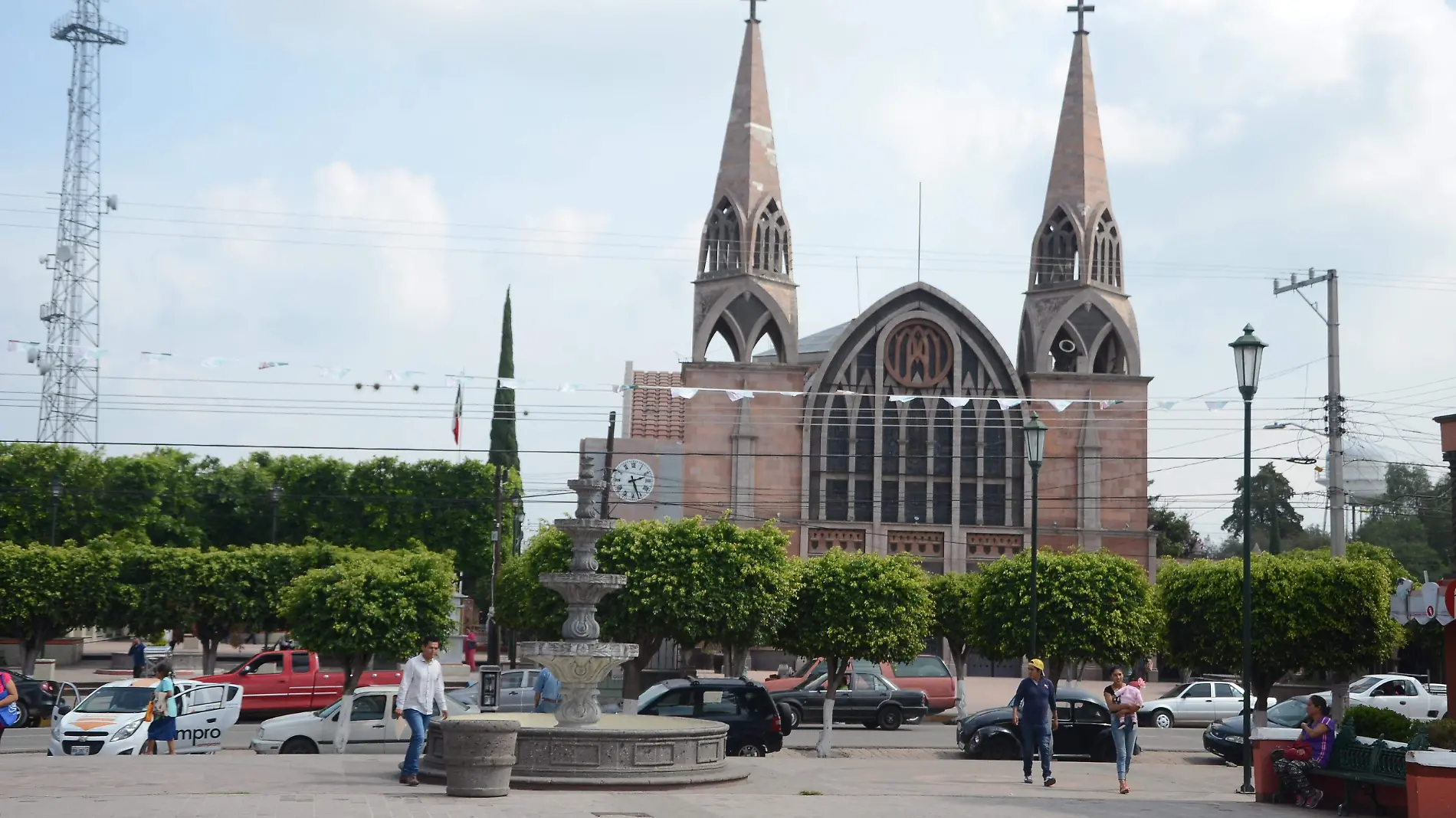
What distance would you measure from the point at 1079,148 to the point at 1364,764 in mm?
43208

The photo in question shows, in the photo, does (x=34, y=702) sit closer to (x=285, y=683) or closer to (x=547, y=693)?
(x=285, y=683)

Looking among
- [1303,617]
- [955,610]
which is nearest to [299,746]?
[1303,617]

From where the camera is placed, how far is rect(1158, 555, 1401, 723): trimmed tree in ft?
95.2

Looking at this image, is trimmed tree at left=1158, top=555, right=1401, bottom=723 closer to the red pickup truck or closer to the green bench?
the green bench

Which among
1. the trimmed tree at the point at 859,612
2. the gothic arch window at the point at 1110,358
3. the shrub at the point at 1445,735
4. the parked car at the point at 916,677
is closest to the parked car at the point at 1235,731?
the trimmed tree at the point at 859,612

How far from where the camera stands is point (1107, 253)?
55.8 m

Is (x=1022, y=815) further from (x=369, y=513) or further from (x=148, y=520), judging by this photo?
(x=148, y=520)

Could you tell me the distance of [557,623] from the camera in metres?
35.2

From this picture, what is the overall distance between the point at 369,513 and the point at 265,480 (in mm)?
7099

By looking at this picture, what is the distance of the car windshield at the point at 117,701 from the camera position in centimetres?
2234

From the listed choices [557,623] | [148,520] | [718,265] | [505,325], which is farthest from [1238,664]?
[505,325]

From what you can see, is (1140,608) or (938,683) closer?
(1140,608)

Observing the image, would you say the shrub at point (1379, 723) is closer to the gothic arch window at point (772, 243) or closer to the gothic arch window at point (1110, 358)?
the gothic arch window at point (1110, 358)

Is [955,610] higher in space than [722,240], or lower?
lower
